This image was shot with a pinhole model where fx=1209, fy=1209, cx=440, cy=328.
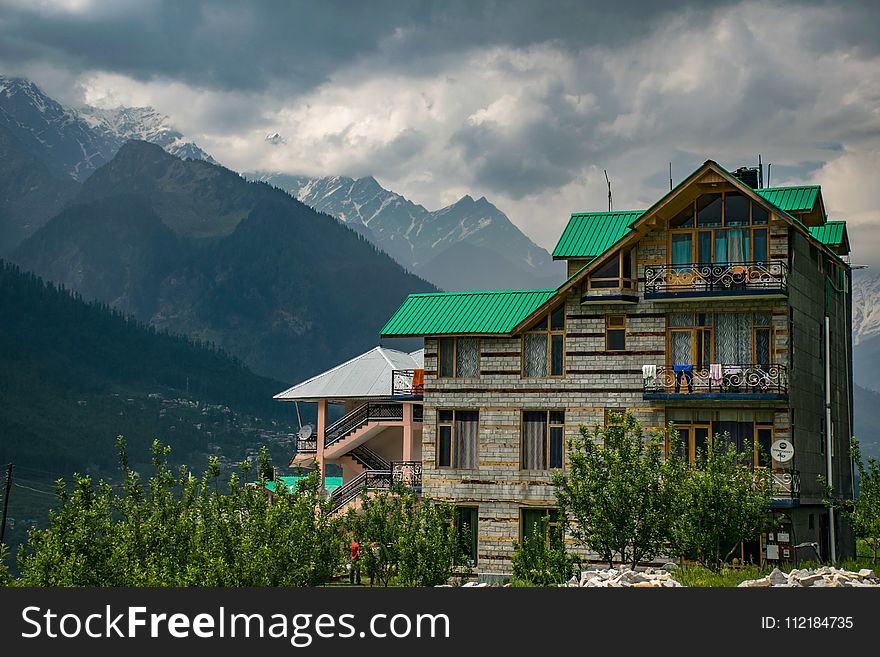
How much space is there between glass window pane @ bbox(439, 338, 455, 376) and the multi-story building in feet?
0.16

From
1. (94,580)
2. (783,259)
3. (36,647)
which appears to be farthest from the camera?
(783,259)

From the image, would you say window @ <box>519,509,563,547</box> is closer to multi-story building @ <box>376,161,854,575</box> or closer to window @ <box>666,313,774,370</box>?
multi-story building @ <box>376,161,854,575</box>

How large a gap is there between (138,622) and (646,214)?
26.3m

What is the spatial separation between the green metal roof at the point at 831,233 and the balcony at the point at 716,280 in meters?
9.97

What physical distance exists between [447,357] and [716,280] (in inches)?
432

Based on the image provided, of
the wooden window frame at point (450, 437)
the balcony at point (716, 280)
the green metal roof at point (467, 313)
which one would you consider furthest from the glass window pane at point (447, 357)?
the balcony at point (716, 280)

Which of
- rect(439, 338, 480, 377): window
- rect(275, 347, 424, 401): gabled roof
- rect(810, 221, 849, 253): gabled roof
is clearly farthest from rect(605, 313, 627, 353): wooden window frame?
rect(275, 347, 424, 401): gabled roof

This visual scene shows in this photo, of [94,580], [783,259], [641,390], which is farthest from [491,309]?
[94,580]

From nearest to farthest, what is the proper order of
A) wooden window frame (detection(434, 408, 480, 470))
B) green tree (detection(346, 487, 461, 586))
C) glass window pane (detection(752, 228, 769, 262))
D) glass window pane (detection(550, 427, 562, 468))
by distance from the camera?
green tree (detection(346, 487, 461, 586)) → glass window pane (detection(752, 228, 769, 262)) → glass window pane (detection(550, 427, 562, 468)) → wooden window frame (detection(434, 408, 480, 470))

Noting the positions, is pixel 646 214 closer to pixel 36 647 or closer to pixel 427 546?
pixel 427 546

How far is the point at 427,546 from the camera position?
35.2 metres

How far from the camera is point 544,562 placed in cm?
3578

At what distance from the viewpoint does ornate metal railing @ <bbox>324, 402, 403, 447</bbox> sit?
6253cm

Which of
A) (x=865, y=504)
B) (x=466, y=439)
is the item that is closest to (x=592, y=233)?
(x=466, y=439)
